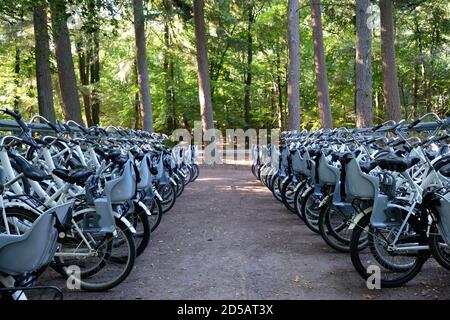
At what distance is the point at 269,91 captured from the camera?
30.5 metres

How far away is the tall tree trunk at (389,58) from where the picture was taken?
12789 millimetres

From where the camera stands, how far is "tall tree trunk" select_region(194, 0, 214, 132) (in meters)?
15.8

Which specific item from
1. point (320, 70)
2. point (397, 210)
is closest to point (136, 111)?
point (320, 70)

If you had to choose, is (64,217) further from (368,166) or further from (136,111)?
(136,111)

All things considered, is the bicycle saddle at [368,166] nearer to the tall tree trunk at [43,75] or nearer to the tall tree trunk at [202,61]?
the tall tree trunk at [43,75]

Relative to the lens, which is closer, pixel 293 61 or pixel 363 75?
pixel 363 75

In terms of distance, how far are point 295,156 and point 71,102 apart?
6.42 meters

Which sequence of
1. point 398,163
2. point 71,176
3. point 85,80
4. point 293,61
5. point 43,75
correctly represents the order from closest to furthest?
point 71,176, point 398,163, point 43,75, point 293,61, point 85,80

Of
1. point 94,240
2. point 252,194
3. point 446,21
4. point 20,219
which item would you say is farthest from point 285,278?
point 446,21

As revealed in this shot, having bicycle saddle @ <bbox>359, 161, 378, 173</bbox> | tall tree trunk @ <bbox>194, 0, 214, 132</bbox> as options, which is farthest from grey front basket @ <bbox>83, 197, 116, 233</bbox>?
tall tree trunk @ <bbox>194, 0, 214, 132</bbox>

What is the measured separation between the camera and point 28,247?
2.44 metres

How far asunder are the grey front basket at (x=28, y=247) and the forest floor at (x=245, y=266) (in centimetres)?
117

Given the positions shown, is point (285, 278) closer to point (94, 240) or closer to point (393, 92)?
point (94, 240)

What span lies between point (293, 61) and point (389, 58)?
3.17 meters
